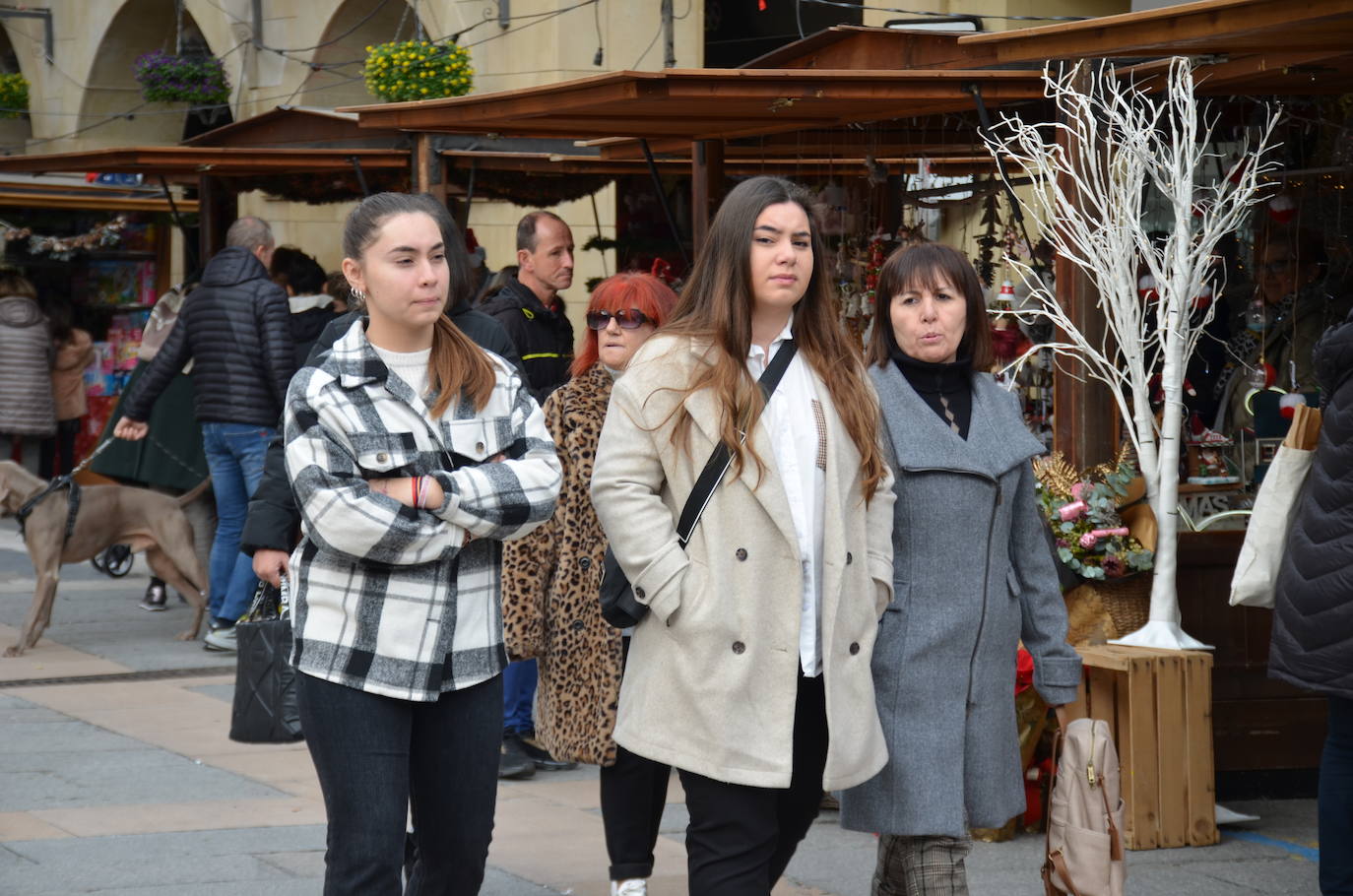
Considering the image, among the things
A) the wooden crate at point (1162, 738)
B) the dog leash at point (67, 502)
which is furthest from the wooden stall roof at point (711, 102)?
the dog leash at point (67, 502)

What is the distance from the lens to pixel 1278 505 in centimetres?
466

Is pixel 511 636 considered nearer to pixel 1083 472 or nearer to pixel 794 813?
pixel 794 813

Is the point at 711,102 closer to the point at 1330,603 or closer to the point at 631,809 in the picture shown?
the point at 631,809

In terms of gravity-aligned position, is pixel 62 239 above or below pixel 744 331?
above

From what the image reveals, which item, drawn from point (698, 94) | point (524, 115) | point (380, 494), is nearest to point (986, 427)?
point (380, 494)

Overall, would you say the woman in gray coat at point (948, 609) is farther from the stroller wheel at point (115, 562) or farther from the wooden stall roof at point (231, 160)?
the stroller wheel at point (115, 562)

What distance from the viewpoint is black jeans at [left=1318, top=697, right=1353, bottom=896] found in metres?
4.39

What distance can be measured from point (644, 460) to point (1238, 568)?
78.8 inches

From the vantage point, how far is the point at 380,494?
3.33m

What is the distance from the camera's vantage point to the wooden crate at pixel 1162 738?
17.6ft

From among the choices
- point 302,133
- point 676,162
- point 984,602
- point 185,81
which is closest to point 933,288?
point 984,602

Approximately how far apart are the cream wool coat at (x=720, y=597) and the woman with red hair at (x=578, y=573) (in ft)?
3.86

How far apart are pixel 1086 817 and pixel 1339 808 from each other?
85 cm

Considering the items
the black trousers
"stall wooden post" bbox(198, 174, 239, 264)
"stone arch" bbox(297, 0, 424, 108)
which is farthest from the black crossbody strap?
"stone arch" bbox(297, 0, 424, 108)
